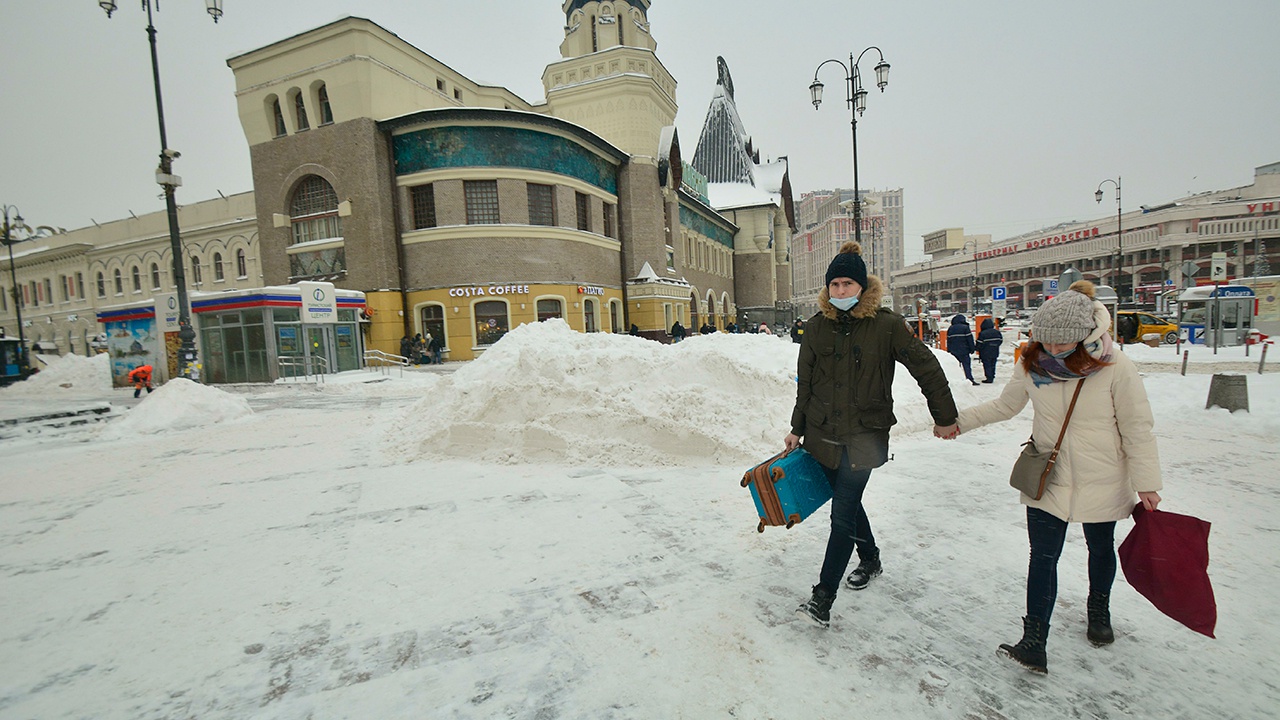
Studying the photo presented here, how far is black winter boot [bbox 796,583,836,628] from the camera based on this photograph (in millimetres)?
2904

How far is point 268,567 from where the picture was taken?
3996 mm

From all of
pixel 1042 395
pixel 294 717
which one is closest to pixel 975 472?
pixel 1042 395

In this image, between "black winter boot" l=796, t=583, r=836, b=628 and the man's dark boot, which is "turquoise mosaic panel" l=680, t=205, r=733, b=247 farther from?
the man's dark boot

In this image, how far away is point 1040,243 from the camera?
87.9m

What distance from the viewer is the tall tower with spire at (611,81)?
31.6 metres

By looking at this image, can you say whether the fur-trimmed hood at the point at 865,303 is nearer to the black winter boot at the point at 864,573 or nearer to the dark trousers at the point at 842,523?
the dark trousers at the point at 842,523

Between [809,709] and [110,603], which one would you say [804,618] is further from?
[110,603]

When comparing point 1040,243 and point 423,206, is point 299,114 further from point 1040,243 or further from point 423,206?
point 1040,243

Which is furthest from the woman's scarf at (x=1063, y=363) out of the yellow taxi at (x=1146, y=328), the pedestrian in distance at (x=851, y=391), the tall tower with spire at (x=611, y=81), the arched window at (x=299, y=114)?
the arched window at (x=299, y=114)

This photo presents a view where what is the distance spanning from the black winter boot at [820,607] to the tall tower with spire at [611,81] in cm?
3216

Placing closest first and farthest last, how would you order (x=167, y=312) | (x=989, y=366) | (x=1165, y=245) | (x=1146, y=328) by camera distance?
(x=989, y=366), (x=167, y=312), (x=1146, y=328), (x=1165, y=245)

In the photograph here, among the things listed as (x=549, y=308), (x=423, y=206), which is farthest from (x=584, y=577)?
(x=423, y=206)

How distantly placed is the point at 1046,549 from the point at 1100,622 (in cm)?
60

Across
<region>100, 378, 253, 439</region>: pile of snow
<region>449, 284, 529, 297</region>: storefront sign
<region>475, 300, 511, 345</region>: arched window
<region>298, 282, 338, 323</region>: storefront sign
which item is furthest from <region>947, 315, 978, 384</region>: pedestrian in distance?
<region>298, 282, 338, 323</region>: storefront sign
